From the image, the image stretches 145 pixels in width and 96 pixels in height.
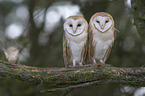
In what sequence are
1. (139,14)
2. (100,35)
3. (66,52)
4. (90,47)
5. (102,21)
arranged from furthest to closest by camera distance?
(66,52) → (90,47) → (100,35) → (102,21) → (139,14)

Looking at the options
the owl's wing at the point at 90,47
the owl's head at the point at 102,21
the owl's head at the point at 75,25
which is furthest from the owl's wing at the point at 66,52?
the owl's head at the point at 102,21

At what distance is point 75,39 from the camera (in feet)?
11.4

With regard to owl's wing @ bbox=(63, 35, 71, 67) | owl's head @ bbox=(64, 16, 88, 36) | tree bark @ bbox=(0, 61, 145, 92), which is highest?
owl's head @ bbox=(64, 16, 88, 36)

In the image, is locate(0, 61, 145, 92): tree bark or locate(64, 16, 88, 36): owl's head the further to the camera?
locate(64, 16, 88, 36): owl's head

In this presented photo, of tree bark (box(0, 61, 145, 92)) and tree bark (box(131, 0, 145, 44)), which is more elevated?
tree bark (box(131, 0, 145, 44))

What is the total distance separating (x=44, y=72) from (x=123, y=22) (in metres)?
3.75

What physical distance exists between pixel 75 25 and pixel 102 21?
0.51m

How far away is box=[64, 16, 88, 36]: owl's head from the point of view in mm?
3348

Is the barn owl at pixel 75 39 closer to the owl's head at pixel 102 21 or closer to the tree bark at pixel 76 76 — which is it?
the owl's head at pixel 102 21

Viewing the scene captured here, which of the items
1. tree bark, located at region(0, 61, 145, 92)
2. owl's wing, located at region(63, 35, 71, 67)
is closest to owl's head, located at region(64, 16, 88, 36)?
owl's wing, located at region(63, 35, 71, 67)

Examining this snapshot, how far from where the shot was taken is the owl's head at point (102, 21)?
3.32 m

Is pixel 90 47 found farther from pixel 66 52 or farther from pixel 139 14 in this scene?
pixel 139 14

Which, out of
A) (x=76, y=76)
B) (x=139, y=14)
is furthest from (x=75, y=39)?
(x=139, y=14)

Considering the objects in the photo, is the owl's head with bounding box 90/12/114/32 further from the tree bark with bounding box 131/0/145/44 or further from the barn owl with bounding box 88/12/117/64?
the tree bark with bounding box 131/0/145/44
